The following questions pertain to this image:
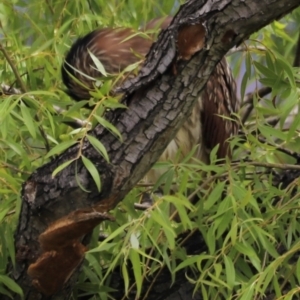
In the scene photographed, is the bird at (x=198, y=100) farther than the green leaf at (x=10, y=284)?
Yes

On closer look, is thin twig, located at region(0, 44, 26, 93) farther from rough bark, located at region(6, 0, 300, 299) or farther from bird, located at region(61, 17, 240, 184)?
bird, located at region(61, 17, 240, 184)

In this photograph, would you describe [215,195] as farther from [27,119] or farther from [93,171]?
[27,119]

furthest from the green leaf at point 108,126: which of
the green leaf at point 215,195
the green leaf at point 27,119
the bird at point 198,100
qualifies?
the bird at point 198,100

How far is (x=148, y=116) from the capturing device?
6.68ft

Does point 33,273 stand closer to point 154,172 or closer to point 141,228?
point 141,228

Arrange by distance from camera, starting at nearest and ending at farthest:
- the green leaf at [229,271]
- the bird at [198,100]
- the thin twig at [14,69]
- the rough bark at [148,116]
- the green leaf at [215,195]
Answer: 1. the rough bark at [148,116]
2. the green leaf at [229,271]
3. the green leaf at [215,195]
4. the thin twig at [14,69]
5. the bird at [198,100]

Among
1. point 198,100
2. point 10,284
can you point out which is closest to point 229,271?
point 10,284

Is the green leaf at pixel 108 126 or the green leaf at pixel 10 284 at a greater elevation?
the green leaf at pixel 108 126

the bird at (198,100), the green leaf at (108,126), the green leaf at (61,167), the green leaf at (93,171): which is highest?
the green leaf at (108,126)

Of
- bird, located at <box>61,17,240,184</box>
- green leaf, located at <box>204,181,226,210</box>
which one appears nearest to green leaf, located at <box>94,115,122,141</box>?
green leaf, located at <box>204,181,226,210</box>

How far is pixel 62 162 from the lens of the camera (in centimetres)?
211

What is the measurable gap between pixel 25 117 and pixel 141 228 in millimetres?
383

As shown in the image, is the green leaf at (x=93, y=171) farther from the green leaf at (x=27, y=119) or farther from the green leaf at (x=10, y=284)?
the green leaf at (x=10, y=284)

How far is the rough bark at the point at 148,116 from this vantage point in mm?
1916
